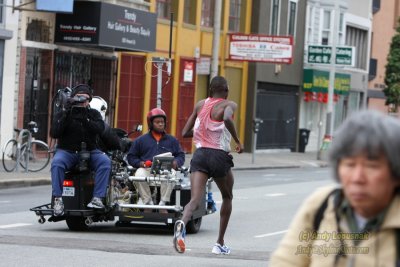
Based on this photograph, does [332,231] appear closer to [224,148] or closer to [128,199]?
[224,148]

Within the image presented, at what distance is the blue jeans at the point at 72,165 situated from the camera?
13688mm

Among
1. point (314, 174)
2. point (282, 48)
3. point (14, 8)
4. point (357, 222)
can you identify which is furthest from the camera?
point (282, 48)

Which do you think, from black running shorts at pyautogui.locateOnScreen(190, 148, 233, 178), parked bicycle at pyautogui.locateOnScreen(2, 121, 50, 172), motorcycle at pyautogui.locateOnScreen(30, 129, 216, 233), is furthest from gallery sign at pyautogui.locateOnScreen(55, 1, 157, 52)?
black running shorts at pyautogui.locateOnScreen(190, 148, 233, 178)

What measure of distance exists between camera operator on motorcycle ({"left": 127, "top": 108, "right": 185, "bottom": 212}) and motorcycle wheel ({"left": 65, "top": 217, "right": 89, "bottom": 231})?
81 centimetres

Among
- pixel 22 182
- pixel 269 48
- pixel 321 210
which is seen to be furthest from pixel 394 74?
pixel 321 210

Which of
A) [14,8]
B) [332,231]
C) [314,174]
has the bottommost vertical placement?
[314,174]

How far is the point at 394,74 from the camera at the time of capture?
54219 millimetres

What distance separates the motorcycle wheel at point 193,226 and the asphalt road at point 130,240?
0.14 metres

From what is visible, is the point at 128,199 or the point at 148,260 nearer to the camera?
the point at 148,260

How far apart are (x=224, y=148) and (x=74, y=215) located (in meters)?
2.52

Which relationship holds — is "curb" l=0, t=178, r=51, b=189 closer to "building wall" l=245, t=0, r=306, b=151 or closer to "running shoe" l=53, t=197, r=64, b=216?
"running shoe" l=53, t=197, r=64, b=216

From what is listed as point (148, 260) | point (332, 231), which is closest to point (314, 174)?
point (148, 260)

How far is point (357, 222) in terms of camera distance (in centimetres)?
400

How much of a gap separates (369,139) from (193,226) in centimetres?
1079
